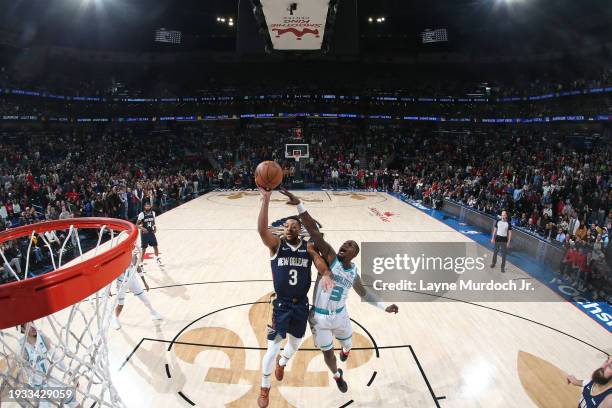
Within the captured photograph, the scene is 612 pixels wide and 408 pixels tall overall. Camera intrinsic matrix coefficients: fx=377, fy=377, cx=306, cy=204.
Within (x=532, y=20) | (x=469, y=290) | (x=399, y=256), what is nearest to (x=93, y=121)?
(x=399, y=256)

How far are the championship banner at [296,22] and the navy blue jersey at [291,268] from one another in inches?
176

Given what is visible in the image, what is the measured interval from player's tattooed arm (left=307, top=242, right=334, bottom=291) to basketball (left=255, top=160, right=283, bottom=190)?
850 mm

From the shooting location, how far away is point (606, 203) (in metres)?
12.7

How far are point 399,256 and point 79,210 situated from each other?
10870 mm

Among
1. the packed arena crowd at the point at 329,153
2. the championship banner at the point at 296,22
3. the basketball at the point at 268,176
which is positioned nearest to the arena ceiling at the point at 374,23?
the packed arena crowd at the point at 329,153

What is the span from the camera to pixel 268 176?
11.8 ft

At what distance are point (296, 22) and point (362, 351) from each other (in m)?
5.94

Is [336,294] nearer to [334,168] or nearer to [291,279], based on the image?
[291,279]

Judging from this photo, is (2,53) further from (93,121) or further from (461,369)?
(461,369)

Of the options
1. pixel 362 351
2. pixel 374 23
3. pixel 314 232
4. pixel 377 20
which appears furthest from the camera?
pixel 374 23

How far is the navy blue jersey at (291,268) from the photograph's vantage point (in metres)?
3.90

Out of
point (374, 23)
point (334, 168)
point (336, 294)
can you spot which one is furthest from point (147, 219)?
point (374, 23)

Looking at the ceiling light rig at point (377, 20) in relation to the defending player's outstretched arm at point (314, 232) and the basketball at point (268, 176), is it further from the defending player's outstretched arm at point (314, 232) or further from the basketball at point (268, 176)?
the basketball at point (268, 176)

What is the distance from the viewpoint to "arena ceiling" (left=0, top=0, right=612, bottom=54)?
24.4 metres
